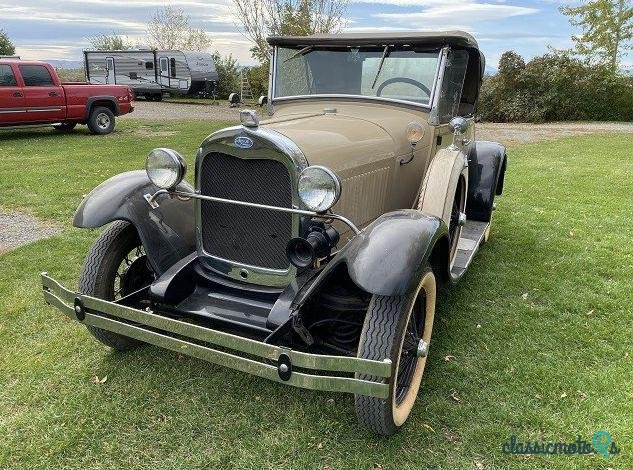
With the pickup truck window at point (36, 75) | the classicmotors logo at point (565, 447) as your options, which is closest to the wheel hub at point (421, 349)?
the classicmotors logo at point (565, 447)

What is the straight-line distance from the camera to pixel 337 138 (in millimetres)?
3104

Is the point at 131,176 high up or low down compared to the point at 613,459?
up

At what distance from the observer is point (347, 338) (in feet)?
9.13

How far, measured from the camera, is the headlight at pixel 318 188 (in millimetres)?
2439

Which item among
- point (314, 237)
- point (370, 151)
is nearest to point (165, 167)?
point (314, 237)

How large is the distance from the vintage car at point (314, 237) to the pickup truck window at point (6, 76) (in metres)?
10.3

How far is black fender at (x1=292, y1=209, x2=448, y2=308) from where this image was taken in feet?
7.43

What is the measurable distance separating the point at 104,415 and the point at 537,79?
822 inches

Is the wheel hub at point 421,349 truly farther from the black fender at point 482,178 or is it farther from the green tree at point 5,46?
the green tree at point 5,46

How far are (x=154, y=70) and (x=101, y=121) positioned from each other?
1185cm

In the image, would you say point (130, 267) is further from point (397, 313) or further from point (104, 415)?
point (397, 313)

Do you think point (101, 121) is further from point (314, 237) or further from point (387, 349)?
point (387, 349)

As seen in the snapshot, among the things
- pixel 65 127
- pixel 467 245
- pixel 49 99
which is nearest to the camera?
pixel 467 245

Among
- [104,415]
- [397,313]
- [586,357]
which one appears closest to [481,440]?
[397,313]
